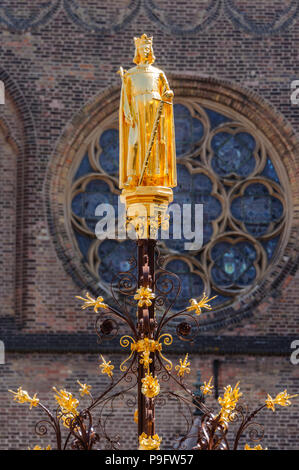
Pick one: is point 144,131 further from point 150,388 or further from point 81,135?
point 81,135

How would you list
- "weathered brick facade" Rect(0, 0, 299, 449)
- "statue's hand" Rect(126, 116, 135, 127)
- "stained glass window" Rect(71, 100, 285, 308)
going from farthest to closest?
"stained glass window" Rect(71, 100, 285, 308) < "weathered brick facade" Rect(0, 0, 299, 449) < "statue's hand" Rect(126, 116, 135, 127)

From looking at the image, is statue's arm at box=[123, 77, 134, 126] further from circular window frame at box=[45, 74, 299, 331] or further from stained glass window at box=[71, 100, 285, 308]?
stained glass window at box=[71, 100, 285, 308]

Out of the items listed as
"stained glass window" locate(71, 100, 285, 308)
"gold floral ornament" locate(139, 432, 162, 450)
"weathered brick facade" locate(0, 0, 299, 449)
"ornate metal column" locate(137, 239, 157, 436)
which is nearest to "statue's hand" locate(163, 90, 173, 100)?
"ornate metal column" locate(137, 239, 157, 436)

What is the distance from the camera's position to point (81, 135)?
1822 cm

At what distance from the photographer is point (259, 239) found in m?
18.2

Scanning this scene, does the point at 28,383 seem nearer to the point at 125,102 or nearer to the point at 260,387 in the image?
the point at 260,387

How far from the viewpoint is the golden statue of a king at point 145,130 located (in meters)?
9.75

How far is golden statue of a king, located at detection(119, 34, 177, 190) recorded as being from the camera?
9.75 meters

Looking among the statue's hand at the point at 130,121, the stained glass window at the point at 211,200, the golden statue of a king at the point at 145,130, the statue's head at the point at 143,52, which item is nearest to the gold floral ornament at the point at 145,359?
the golden statue of a king at the point at 145,130

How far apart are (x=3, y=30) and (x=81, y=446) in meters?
9.82

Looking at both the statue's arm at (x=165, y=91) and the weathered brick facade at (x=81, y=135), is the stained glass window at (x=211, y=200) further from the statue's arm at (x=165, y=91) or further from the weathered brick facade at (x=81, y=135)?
the statue's arm at (x=165, y=91)

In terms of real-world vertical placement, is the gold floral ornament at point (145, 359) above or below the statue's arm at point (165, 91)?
below

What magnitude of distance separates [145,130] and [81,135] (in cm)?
842

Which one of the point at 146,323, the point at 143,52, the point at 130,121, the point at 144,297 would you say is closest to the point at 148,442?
the point at 146,323
